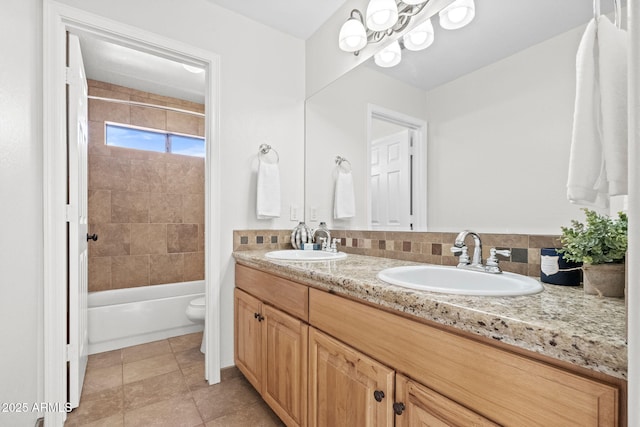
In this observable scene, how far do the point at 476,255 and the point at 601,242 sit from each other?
0.41 meters

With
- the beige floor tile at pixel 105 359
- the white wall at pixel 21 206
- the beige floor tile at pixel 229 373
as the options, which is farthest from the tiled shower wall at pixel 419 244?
the beige floor tile at pixel 105 359

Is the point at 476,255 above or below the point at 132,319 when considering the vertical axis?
above

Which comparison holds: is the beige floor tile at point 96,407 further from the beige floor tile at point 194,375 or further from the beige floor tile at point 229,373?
the beige floor tile at point 229,373

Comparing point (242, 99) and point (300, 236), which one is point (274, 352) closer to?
point (300, 236)

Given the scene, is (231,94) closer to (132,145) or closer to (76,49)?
(76,49)

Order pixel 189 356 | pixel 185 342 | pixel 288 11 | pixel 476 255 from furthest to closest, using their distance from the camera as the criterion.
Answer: pixel 185 342, pixel 189 356, pixel 288 11, pixel 476 255

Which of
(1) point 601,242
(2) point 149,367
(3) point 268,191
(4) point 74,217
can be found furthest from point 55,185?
(1) point 601,242

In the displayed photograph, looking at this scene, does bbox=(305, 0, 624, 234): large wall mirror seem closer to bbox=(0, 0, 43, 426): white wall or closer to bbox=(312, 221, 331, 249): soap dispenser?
bbox=(312, 221, 331, 249): soap dispenser

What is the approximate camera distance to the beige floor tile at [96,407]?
4.98 ft

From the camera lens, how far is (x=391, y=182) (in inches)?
66.9

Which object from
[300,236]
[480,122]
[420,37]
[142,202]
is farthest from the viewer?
[142,202]

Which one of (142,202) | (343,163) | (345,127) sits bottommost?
(142,202)

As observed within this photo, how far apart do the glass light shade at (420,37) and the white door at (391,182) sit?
0.43m

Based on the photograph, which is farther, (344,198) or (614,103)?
(344,198)
